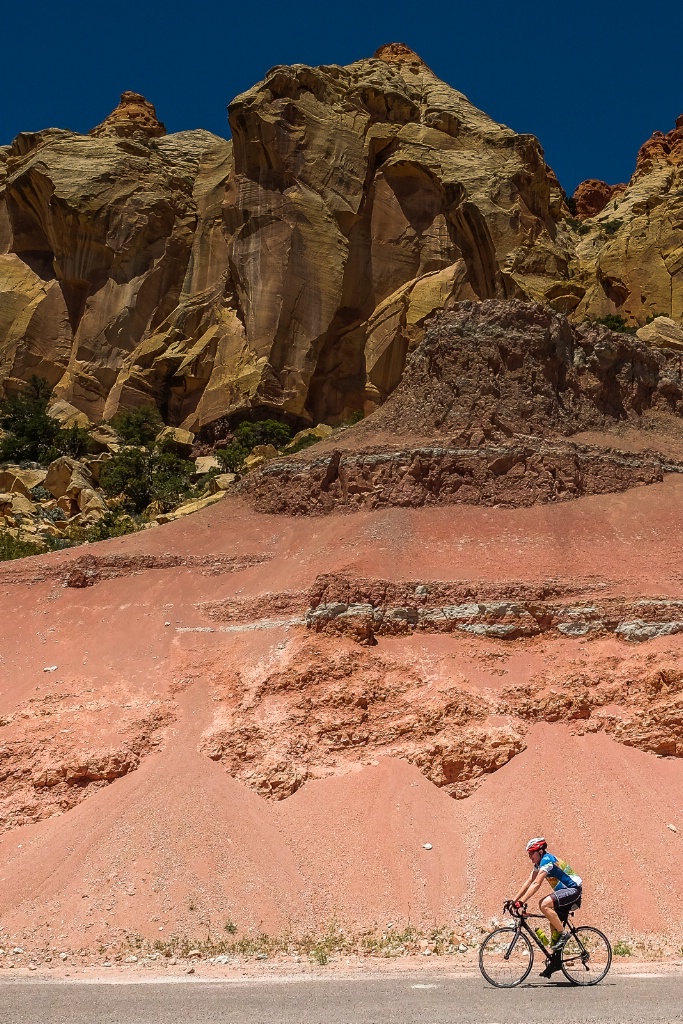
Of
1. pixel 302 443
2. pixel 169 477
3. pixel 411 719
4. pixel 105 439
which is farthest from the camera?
pixel 105 439

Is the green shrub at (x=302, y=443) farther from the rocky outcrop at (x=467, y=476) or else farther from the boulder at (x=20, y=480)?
the rocky outcrop at (x=467, y=476)

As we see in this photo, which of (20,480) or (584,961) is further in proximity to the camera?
(20,480)

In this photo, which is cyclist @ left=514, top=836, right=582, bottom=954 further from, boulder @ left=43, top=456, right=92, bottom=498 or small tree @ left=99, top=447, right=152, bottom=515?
boulder @ left=43, top=456, right=92, bottom=498

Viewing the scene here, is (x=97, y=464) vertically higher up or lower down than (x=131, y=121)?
lower down

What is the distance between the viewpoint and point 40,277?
7631 centimetres

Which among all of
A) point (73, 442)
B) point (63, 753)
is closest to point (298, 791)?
point (63, 753)

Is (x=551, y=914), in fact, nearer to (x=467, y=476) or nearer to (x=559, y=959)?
(x=559, y=959)

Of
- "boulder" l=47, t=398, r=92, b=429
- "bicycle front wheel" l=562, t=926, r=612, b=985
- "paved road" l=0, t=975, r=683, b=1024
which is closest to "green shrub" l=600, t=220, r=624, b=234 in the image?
"boulder" l=47, t=398, r=92, b=429

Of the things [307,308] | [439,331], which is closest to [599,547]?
Answer: [439,331]

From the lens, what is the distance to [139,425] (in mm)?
65375

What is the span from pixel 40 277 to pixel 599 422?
53.9 m

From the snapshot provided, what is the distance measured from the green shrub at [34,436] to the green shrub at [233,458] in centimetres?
835

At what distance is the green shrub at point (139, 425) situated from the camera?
2509 inches

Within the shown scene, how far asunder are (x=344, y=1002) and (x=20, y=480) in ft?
145
